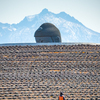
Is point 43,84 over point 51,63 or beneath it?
beneath

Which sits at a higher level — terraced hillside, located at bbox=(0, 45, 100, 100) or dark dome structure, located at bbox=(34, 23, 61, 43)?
dark dome structure, located at bbox=(34, 23, 61, 43)

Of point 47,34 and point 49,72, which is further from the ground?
point 47,34

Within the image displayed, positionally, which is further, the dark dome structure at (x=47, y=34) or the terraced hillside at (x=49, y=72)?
the dark dome structure at (x=47, y=34)

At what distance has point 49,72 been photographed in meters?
21.0

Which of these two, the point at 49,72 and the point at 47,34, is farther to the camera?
the point at 47,34

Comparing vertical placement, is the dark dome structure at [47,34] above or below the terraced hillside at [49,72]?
above

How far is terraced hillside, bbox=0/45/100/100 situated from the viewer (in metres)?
18.3

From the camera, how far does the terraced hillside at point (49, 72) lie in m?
18.3

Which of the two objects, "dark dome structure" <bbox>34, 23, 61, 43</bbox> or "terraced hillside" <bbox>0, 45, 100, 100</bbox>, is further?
"dark dome structure" <bbox>34, 23, 61, 43</bbox>

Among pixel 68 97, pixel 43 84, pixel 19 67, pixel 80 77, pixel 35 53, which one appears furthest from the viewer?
pixel 35 53

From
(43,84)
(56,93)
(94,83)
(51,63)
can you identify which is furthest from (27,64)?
(94,83)

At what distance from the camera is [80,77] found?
20422mm

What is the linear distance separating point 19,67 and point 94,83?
7280mm

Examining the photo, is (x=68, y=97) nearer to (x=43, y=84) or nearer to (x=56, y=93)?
(x=56, y=93)
